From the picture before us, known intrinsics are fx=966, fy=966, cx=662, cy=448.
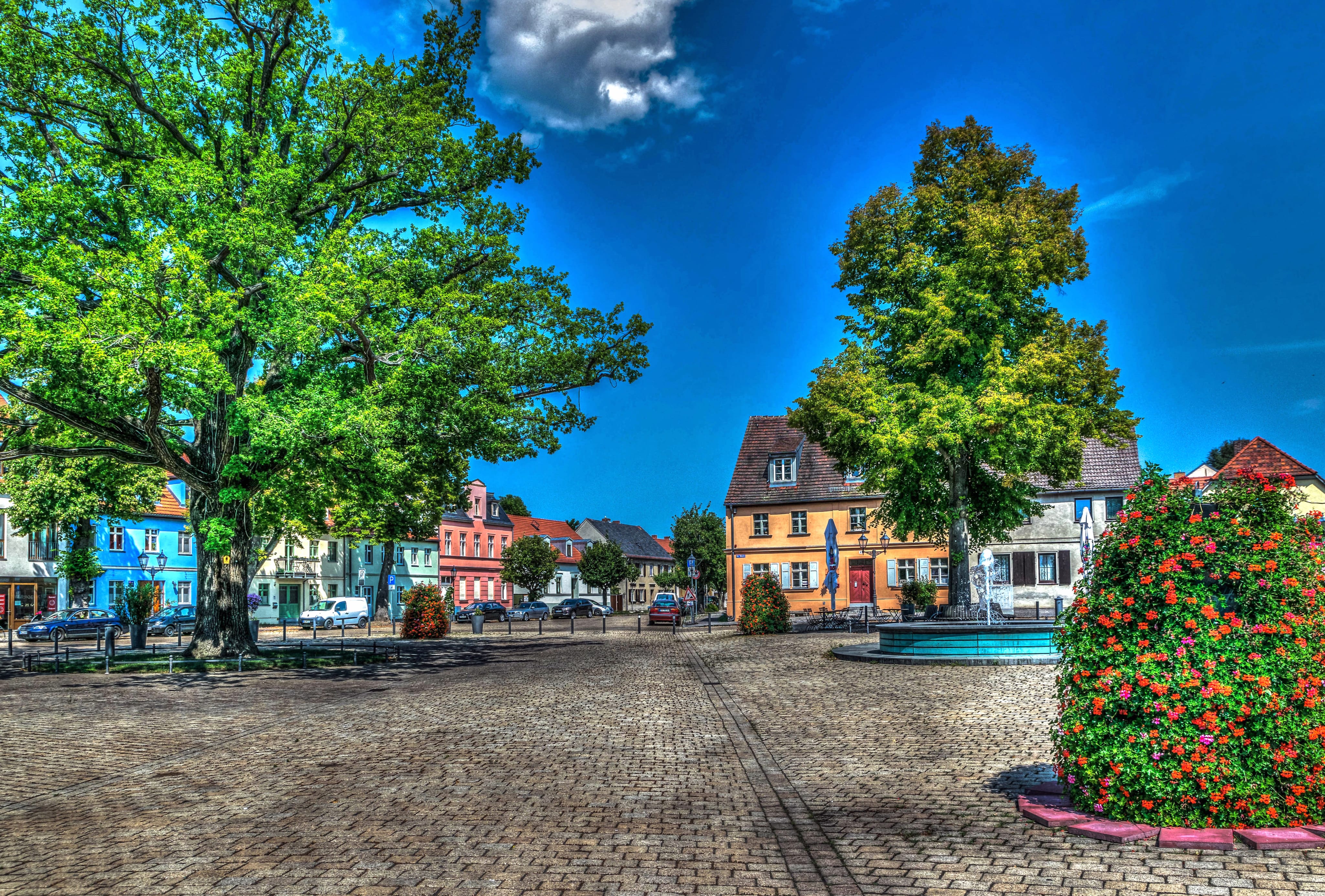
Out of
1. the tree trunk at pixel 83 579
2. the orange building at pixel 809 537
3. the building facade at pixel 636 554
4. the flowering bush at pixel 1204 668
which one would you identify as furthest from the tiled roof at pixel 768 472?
the building facade at pixel 636 554

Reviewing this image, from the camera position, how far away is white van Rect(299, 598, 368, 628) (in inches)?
1930

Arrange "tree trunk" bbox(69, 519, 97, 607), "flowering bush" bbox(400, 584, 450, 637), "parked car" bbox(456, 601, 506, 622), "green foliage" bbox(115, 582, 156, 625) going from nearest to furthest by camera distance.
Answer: "green foliage" bbox(115, 582, 156, 625) < "flowering bush" bbox(400, 584, 450, 637) < "tree trunk" bbox(69, 519, 97, 607) < "parked car" bbox(456, 601, 506, 622)

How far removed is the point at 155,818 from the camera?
7117mm

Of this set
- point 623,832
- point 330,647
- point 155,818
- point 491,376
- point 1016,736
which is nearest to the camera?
point 623,832

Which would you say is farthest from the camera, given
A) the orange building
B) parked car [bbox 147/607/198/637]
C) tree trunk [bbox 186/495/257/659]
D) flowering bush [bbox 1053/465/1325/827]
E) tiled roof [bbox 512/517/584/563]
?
tiled roof [bbox 512/517/584/563]

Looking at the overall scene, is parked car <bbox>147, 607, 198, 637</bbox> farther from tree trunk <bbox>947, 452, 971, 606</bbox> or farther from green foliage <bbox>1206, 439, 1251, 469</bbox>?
green foliage <bbox>1206, 439, 1251, 469</bbox>

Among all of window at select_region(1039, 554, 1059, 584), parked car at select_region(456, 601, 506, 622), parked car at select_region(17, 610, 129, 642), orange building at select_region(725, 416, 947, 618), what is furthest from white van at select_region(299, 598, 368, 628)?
window at select_region(1039, 554, 1059, 584)

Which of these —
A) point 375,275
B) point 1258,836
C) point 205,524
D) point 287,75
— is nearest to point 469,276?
point 375,275

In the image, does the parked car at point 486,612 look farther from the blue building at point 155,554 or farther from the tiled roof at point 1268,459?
the tiled roof at point 1268,459

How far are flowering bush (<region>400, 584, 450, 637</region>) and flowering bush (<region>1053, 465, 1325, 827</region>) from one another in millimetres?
32658

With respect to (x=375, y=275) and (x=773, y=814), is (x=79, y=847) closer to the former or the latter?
(x=773, y=814)

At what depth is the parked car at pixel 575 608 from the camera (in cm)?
6544

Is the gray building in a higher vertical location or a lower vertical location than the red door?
higher

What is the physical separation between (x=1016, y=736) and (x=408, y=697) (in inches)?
380
